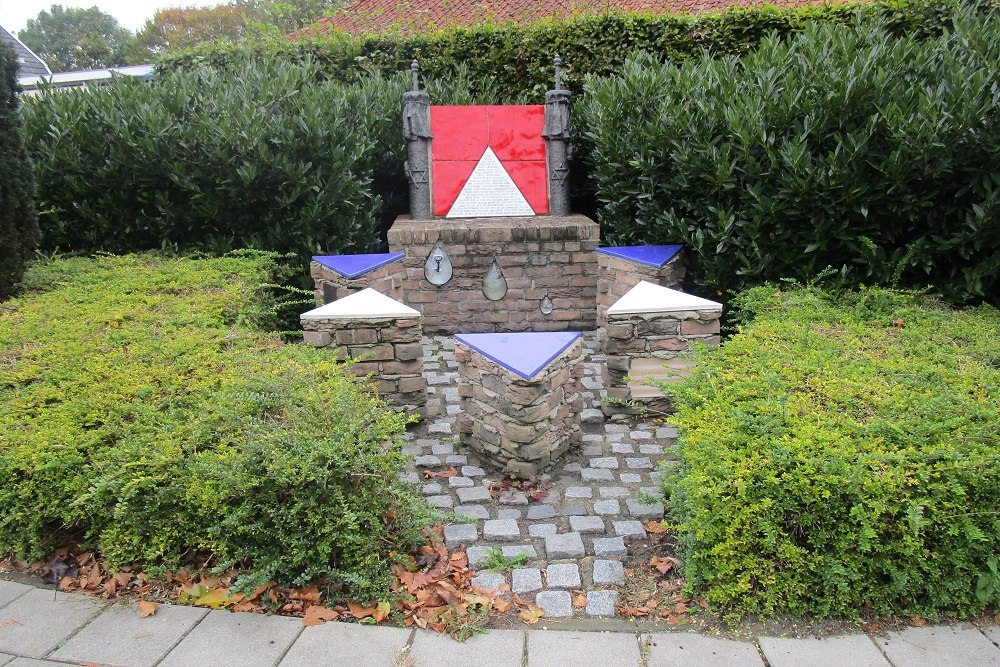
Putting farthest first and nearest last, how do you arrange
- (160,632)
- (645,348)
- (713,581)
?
1. (645,348)
2. (713,581)
3. (160,632)

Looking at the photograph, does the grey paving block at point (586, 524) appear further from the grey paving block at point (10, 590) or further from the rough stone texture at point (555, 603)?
the grey paving block at point (10, 590)

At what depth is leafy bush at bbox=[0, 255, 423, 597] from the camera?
261 centimetres

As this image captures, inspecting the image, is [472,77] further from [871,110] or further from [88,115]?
[871,110]

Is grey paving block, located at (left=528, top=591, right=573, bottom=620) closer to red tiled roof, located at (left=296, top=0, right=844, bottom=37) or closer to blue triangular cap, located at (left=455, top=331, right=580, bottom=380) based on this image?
blue triangular cap, located at (left=455, top=331, right=580, bottom=380)

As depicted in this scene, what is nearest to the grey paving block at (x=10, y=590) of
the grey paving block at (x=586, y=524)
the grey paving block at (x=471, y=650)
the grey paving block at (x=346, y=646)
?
the grey paving block at (x=346, y=646)

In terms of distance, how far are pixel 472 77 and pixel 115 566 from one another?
26.2 ft

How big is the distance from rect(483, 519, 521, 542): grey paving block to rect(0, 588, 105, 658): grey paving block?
63.3 inches

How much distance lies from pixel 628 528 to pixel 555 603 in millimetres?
740

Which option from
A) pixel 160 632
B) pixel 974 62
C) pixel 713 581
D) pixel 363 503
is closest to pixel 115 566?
pixel 160 632

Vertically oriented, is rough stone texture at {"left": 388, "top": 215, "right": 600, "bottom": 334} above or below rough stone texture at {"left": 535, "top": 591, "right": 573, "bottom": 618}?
above

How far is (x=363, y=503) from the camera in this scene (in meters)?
2.73

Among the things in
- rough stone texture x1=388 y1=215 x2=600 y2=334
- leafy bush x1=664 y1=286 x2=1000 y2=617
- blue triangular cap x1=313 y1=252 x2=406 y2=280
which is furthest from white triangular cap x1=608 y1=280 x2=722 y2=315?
blue triangular cap x1=313 y1=252 x2=406 y2=280

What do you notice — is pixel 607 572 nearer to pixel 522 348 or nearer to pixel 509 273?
pixel 522 348

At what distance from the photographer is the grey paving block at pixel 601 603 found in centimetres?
266
